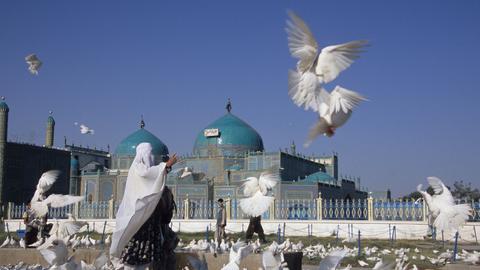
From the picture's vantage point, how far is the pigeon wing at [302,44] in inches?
216

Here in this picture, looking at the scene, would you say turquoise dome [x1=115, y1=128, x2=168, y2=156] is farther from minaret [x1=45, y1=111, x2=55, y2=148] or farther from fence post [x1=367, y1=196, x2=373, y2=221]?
fence post [x1=367, y1=196, x2=373, y2=221]

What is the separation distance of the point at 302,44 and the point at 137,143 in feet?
121

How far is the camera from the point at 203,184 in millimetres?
34750

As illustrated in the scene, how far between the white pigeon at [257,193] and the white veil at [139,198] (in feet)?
22.4

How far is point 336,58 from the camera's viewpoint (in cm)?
554

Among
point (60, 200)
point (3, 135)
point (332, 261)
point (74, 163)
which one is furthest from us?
point (74, 163)

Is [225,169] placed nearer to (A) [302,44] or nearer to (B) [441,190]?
(B) [441,190]

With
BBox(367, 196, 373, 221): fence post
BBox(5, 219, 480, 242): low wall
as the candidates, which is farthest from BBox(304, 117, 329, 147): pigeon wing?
BBox(367, 196, 373, 221): fence post

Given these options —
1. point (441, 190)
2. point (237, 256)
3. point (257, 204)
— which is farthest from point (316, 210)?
point (237, 256)

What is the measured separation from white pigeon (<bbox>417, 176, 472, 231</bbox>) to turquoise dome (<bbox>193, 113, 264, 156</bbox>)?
2784 centimetres

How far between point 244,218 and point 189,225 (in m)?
2.53

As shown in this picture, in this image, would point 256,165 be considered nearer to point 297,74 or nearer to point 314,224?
point 314,224

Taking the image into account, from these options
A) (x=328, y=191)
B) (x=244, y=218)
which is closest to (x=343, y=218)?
(x=244, y=218)

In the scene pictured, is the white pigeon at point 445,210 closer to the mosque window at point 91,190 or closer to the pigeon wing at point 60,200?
the pigeon wing at point 60,200
